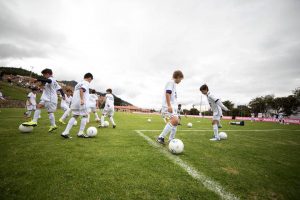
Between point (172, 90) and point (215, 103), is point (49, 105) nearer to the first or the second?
point (172, 90)

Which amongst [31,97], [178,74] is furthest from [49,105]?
[31,97]

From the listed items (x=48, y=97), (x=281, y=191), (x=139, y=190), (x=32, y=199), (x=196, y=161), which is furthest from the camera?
(x=48, y=97)

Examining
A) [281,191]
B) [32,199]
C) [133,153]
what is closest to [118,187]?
[32,199]

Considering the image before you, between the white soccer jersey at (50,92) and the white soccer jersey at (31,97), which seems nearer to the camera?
the white soccer jersey at (50,92)

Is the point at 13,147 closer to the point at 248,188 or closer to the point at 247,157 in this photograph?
the point at 248,188

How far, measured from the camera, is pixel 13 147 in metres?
4.33

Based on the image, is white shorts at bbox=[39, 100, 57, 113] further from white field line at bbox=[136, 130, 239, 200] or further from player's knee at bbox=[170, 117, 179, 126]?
white field line at bbox=[136, 130, 239, 200]

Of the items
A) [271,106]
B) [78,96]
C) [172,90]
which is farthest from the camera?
[271,106]

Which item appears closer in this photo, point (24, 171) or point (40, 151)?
point (24, 171)

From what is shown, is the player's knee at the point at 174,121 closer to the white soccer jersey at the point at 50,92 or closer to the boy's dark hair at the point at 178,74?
the boy's dark hair at the point at 178,74

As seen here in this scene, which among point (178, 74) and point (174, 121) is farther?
point (178, 74)

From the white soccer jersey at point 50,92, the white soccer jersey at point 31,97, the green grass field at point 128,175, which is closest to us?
the green grass field at point 128,175

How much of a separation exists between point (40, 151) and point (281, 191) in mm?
5327

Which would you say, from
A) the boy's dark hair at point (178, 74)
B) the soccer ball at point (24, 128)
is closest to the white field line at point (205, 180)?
the boy's dark hair at point (178, 74)
